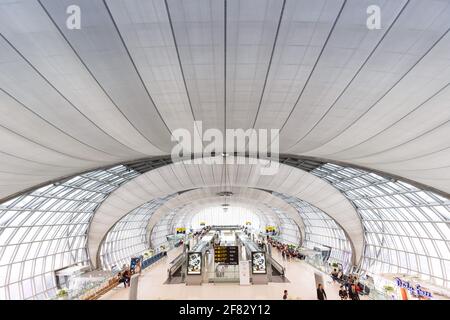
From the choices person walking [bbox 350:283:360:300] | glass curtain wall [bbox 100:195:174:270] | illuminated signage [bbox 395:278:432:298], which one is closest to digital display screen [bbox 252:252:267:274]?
person walking [bbox 350:283:360:300]

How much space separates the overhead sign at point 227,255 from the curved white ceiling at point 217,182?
7246 millimetres

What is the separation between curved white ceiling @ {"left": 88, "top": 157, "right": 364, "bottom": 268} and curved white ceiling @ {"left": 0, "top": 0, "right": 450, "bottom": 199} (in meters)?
12.0

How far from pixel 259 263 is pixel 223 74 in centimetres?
1341

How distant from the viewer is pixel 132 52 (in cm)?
679

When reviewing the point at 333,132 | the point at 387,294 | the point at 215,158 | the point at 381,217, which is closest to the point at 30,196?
the point at 215,158

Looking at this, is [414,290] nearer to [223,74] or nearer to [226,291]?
[226,291]

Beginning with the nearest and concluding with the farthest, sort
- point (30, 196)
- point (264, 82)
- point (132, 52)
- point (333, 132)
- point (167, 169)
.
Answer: point (132, 52) → point (264, 82) → point (333, 132) → point (30, 196) → point (167, 169)

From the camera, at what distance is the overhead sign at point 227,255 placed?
749 inches

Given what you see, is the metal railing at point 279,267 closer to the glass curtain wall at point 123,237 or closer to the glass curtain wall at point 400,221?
the glass curtain wall at point 400,221

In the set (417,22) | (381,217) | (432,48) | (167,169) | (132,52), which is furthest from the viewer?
(381,217)

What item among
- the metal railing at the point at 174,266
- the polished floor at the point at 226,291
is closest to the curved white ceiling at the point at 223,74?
the polished floor at the point at 226,291

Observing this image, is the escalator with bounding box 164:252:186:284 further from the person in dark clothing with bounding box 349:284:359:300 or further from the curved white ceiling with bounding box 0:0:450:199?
the person in dark clothing with bounding box 349:284:359:300
